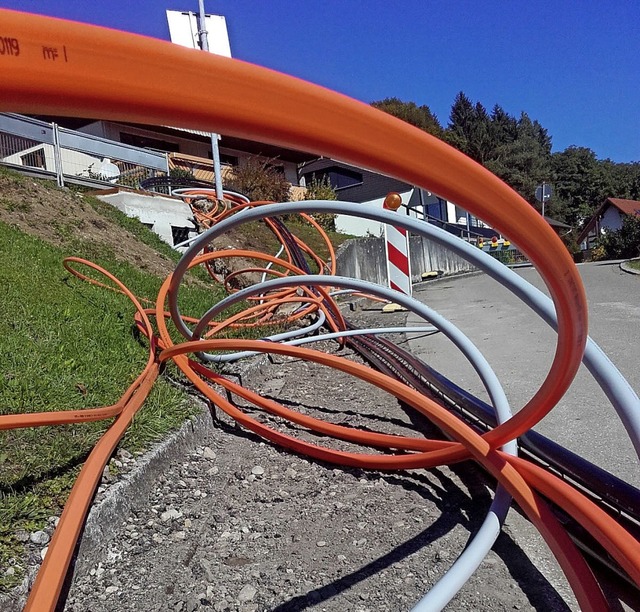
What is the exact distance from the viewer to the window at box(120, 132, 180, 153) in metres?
22.4

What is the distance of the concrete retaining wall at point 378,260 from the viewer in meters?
13.2

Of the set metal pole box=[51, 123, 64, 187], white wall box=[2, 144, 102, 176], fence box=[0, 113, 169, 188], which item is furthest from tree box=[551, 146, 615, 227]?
metal pole box=[51, 123, 64, 187]

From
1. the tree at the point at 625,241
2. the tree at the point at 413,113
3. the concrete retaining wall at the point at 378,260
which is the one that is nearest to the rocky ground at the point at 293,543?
the concrete retaining wall at the point at 378,260

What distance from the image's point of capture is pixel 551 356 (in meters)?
4.50

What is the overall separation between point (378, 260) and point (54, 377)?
1291 cm

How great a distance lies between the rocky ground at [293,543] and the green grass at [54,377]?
0.76 ft

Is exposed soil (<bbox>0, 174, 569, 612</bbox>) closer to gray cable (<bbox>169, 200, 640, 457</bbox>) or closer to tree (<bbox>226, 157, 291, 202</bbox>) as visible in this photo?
gray cable (<bbox>169, 200, 640, 457</bbox>)

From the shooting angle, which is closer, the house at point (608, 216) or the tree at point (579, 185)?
the house at point (608, 216)

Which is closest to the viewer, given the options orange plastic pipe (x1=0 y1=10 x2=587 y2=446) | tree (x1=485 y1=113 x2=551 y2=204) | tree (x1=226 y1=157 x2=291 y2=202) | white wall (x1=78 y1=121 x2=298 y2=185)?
orange plastic pipe (x1=0 y1=10 x2=587 y2=446)

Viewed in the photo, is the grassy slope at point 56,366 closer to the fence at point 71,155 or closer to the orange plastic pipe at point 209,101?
the orange plastic pipe at point 209,101

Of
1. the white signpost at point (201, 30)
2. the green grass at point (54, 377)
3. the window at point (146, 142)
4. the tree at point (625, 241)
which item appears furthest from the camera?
the tree at point (625, 241)

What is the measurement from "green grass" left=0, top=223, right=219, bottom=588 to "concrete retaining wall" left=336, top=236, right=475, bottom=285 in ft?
24.1

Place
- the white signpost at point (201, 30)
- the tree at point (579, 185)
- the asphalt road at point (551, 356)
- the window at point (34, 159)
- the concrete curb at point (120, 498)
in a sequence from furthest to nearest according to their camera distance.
A: the tree at point (579, 185) < the window at point (34, 159) < the white signpost at point (201, 30) < the asphalt road at point (551, 356) < the concrete curb at point (120, 498)

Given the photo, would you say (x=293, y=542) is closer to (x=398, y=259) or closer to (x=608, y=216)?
(x=398, y=259)
